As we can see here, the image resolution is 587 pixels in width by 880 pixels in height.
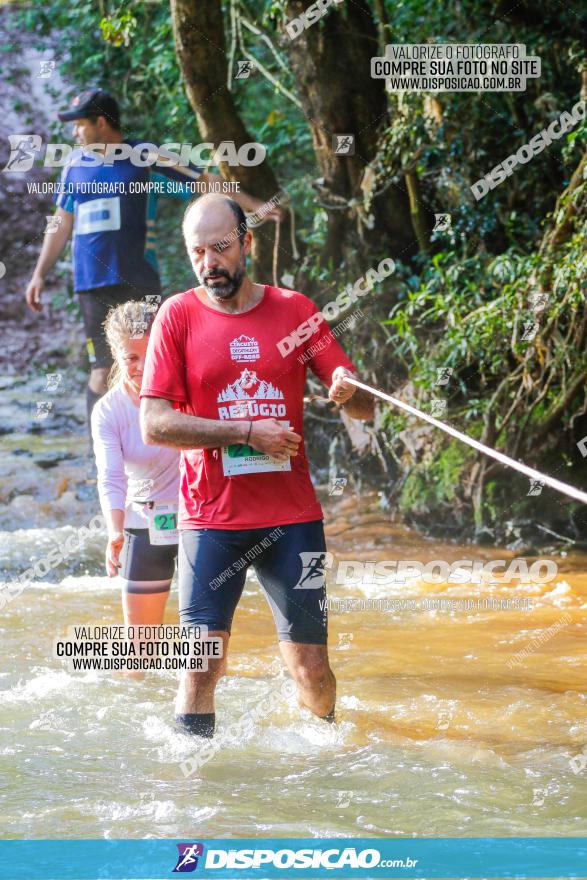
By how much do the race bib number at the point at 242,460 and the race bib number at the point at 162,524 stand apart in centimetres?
108

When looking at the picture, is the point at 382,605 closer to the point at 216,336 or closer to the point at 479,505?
the point at 479,505

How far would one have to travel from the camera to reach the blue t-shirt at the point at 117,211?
7484mm

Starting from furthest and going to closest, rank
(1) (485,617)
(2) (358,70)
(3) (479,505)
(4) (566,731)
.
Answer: (2) (358,70) → (3) (479,505) → (1) (485,617) → (4) (566,731)

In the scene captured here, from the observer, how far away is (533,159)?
26.6 feet

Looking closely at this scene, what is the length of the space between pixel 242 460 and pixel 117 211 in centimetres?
434

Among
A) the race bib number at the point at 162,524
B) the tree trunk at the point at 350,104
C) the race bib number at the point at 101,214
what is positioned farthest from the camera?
the tree trunk at the point at 350,104

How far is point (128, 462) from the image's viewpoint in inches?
186

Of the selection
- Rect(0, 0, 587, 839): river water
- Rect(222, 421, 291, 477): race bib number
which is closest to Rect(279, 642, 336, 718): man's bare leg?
Rect(0, 0, 587, 839): river water

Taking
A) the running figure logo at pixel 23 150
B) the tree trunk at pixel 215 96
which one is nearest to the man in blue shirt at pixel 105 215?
the tree trunk at pixel 215 96

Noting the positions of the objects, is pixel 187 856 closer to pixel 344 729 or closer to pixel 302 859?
pixel 302 859

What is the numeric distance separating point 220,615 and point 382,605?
2.78 metres

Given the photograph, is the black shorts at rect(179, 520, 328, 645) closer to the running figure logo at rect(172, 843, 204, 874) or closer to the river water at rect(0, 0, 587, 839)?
the river water at rect(0, 0, 587, 839)

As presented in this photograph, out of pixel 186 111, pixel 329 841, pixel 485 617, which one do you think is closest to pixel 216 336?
pixel 329 841

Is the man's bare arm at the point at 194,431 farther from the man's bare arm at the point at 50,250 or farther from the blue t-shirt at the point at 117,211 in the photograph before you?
the man's bare arm at the point at 50,250
